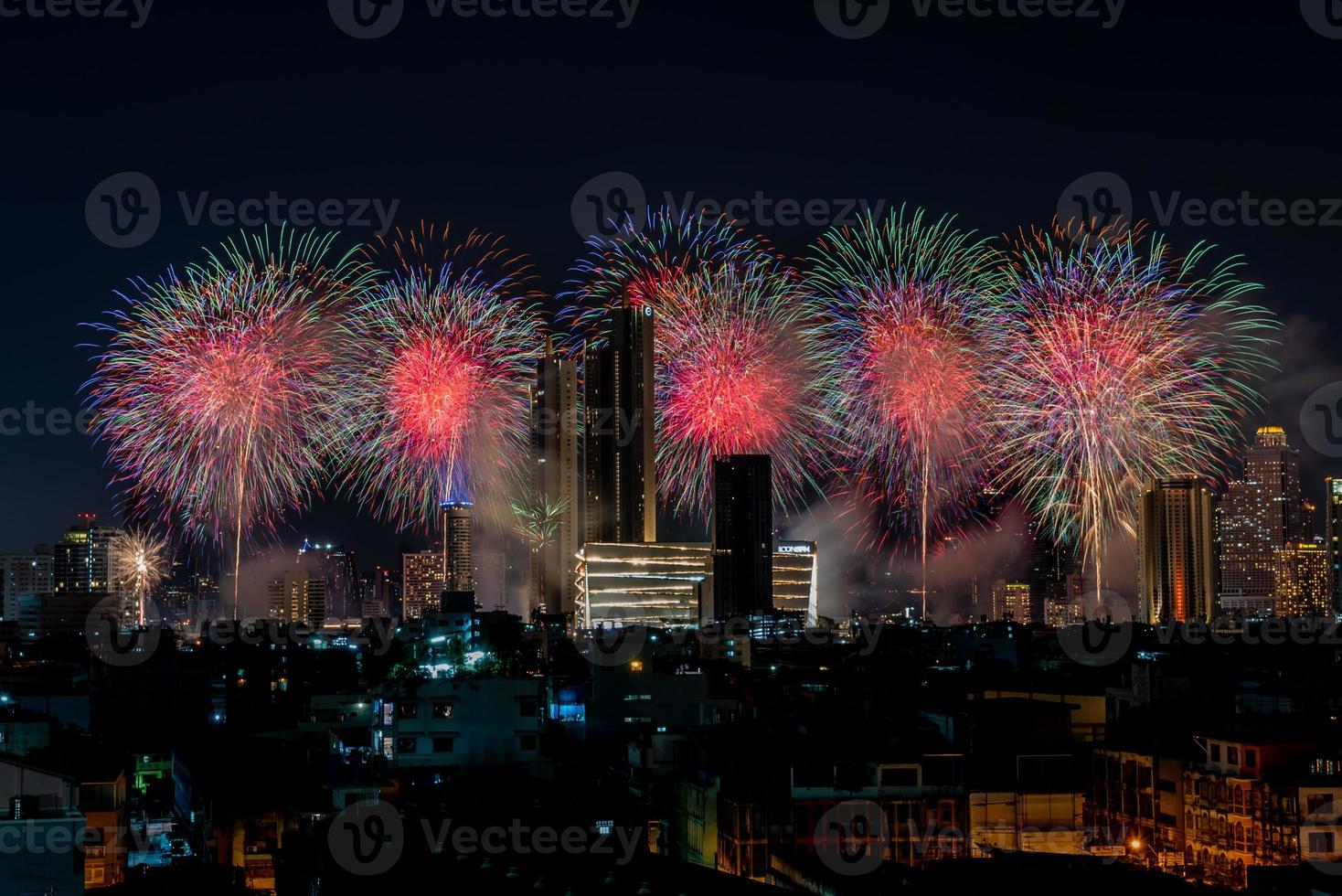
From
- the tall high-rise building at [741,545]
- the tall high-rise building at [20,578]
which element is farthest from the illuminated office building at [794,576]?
the tall high-rise building at [20,578]

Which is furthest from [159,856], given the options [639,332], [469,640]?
[639,332]

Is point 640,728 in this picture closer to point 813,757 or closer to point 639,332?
point 813,757

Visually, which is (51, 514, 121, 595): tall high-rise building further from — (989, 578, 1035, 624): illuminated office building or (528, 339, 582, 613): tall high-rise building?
(989, 578, 1035, 624): illuminated office building

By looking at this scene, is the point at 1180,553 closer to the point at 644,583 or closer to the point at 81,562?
the point at 644,583

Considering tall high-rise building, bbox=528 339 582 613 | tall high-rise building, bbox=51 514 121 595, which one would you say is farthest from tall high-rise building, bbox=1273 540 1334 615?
tall high-rise building, bbox=51 514 121 595

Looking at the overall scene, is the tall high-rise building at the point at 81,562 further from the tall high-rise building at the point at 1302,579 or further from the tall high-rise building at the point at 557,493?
the tall high-rise building at the point at 1302,579
